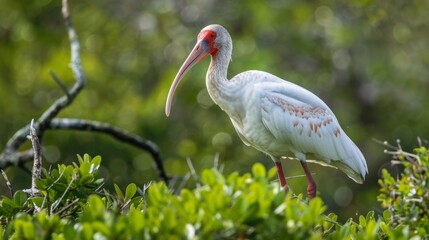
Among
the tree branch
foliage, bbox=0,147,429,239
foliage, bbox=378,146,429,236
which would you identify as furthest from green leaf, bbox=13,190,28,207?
the tree branch

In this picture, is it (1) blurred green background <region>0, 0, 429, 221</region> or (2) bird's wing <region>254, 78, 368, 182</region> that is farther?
(1) blurred green background <region>0, 0, 429, 221</region>

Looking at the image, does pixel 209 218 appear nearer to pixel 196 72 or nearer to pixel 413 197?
pixel 413 197

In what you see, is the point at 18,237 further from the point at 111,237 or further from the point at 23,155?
the point at 23,155

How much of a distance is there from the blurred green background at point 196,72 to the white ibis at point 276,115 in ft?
32.7

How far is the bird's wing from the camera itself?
8.01 m

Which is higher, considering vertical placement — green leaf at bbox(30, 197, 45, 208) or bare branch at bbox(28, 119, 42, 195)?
bare branch at bbox(28, 119, 42, 195)

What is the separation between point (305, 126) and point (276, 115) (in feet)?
1.07

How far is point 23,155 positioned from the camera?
8562 millimetres

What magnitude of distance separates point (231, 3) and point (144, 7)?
185 cm

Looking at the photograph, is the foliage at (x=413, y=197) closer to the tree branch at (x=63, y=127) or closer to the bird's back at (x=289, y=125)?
the bird's back at (x=289, y=125)

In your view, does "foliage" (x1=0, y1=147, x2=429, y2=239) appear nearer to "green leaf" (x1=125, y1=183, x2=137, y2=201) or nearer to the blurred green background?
"green leaf" (x1=125, y1=183, x2=137, y2=201)

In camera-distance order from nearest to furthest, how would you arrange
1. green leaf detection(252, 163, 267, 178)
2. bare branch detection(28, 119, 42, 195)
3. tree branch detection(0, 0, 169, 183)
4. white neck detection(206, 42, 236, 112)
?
green leaf detection(252, 163, 267, 178) < bare branch detection(28, 119, 42, 195) < white neck detection(206, 42, 236, 112) < tree branch detection(0, 0, 169, 183)

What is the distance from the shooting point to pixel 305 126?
8.23m

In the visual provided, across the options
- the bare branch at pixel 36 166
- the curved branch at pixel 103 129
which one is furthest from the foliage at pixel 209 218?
the curved branch at pixel 103 129
